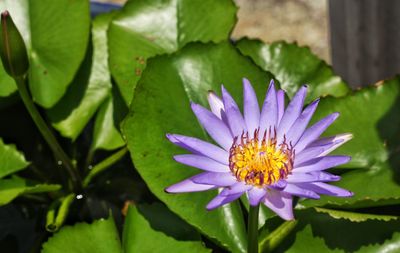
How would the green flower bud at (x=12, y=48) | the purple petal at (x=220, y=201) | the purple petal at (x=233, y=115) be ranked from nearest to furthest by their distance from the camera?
the purple petal at (x=220, y=201)
the purple petal at (x=233, y=115)
the green flower bud at (x=12, y=48)

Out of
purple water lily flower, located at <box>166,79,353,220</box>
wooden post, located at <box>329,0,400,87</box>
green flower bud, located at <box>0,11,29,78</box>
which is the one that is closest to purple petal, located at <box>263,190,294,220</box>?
purple water lily flower, located at <box>166,79,353,220</box>

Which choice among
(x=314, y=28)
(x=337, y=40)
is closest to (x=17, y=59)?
(x=337, y=40)

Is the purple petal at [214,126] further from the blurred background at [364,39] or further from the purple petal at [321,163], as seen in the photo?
the blurred background at [364,39]

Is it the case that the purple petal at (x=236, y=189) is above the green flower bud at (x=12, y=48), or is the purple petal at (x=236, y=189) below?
below

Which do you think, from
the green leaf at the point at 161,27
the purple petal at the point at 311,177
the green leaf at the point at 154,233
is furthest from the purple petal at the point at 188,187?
the green leaf at the point at 161,27

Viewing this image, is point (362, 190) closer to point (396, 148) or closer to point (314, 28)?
point (396, 148)

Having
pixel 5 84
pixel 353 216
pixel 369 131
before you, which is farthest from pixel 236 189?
pixel 5 84
